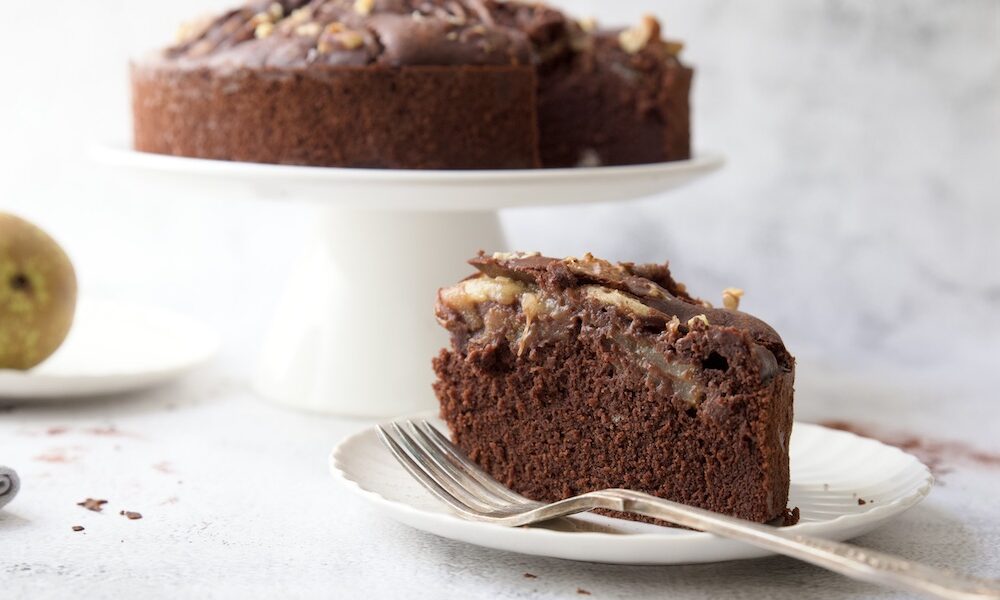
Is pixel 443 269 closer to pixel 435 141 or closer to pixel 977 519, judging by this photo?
pixel 435 141

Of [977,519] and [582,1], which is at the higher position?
[582,1]

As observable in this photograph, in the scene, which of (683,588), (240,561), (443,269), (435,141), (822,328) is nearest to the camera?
(683,588)

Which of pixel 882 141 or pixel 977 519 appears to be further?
pixel 882 141

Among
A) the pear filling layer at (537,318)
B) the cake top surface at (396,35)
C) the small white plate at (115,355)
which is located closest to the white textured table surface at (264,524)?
the small white plate at (115,355)

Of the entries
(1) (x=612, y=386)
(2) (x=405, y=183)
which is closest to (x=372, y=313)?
(2) (x=405, y=183)

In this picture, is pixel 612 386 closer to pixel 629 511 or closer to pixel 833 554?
pixel 629 511

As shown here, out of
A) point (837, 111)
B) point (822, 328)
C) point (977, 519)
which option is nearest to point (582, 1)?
point (837, 111)

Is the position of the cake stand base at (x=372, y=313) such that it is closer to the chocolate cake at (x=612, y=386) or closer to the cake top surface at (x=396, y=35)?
the cake top surface at (x=396, y=35)
